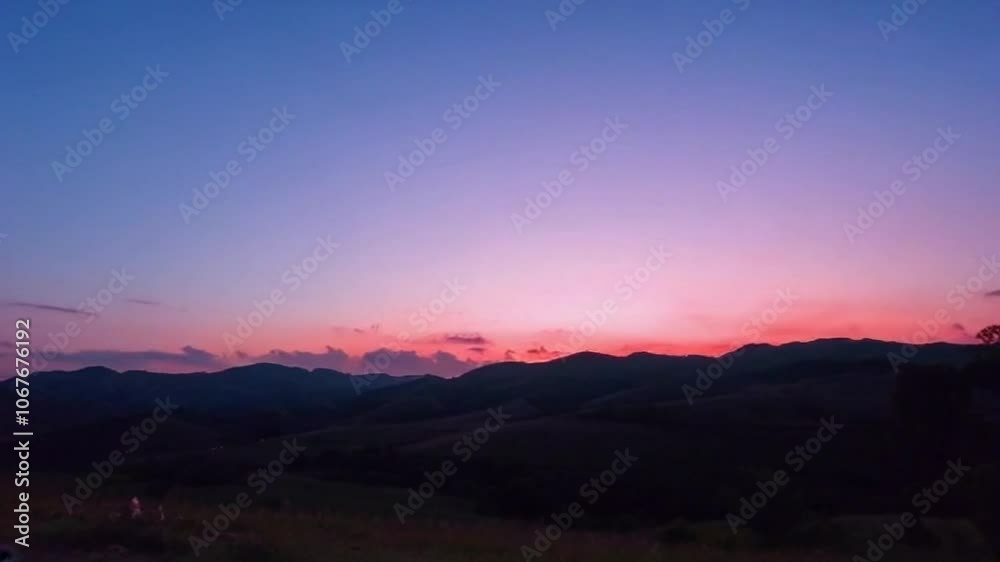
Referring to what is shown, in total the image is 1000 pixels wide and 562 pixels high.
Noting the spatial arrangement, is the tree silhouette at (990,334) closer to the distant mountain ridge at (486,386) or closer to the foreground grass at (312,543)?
the foreground grass at (312,543)

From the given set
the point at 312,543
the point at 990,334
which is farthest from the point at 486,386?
the point at 312,543

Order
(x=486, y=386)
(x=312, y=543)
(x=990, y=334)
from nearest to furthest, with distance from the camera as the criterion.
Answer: (x=312, y=543), (x=990, y=334), (x=486, y=386)

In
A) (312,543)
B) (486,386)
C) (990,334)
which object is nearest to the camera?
(312,543)

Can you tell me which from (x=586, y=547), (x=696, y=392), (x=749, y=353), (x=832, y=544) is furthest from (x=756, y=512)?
(x=749, y=353)

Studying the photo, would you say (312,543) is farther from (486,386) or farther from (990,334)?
(486,386)

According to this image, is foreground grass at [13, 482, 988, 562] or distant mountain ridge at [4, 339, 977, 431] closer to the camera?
foreground grass at [13, 482, 988, 562]

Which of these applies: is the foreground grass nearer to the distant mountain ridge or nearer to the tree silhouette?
the tree silhouette

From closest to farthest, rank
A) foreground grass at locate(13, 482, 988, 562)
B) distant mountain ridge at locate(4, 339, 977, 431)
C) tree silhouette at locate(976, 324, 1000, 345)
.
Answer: foreground grass at locate(13, 482, 988, 562)
tree silhouette at locate(976, 324, 1000, 345)
distant mountain ridge at locate(4, 339, 977, 431)

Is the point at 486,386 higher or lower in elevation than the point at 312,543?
higher

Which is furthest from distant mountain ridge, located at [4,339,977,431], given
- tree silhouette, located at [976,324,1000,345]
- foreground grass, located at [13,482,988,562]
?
foreground grass, located at [13,482,988,562]

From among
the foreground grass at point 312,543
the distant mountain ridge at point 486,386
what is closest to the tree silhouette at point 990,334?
the foreground grass at point 312,543

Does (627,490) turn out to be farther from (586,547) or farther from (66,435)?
(66,435)
